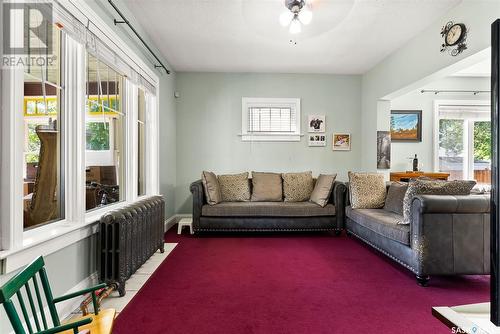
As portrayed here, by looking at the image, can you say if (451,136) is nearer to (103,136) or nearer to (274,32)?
(274,32)

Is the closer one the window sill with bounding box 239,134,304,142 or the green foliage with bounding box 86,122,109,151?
the green foliage with bounding box 86,122,109,151

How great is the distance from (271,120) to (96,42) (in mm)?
3482

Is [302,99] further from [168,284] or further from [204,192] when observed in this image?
[168,284]

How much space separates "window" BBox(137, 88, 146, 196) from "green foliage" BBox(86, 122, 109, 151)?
2.57 feet

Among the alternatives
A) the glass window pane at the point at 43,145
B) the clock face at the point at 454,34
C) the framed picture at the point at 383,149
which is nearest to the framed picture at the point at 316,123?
the framed picture at the point at 383,149

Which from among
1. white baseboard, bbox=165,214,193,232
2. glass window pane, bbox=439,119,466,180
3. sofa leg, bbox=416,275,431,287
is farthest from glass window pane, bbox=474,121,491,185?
white baseboard, bbox=165,214,193,232

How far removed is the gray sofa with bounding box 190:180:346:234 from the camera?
4.30 meters

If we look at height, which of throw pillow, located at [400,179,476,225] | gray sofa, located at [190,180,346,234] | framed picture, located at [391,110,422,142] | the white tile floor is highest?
framed picture, located at [391,110,422,142]

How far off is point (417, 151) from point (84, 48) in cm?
573

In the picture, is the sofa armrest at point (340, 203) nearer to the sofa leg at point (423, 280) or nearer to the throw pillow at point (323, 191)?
the throw pillow at point (323, 191)

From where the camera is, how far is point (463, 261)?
2525 mm

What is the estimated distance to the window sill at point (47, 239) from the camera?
1.52 metres

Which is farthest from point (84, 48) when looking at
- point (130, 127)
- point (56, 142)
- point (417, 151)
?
point (417, 151)

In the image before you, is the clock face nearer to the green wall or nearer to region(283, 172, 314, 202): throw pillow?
the green wall
